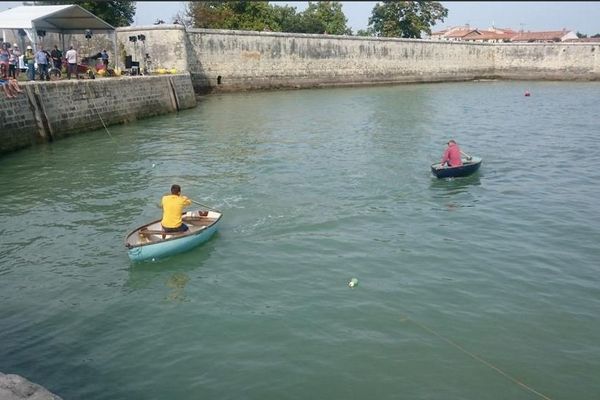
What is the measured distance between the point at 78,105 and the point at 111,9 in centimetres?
2341

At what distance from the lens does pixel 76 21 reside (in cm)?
2805

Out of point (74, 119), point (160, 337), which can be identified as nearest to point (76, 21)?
point (74, 119)

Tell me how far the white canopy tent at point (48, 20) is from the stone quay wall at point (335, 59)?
850 cm

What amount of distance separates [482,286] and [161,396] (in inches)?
233

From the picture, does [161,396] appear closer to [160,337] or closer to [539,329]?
[160,337]

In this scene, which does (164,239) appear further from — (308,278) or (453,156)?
(453,156)

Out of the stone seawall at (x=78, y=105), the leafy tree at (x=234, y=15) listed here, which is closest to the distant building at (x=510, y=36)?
the leafy tree at (x=234, y=15)

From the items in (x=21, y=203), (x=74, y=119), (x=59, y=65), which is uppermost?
(x=59, y=65)

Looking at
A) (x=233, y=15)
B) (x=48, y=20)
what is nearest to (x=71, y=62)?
(x=48, y=20)

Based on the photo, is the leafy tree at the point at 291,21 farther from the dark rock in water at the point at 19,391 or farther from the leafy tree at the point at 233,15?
the dark rock in water at the point at 19,391

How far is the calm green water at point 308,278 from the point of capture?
7422mm

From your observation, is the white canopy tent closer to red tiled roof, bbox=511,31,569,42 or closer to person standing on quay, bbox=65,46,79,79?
person standing on quay, bbox=65,46,79,79

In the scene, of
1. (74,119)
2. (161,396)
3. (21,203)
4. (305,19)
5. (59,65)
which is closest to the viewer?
(161,396)

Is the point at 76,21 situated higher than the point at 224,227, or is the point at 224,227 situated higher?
the point at 76,21
